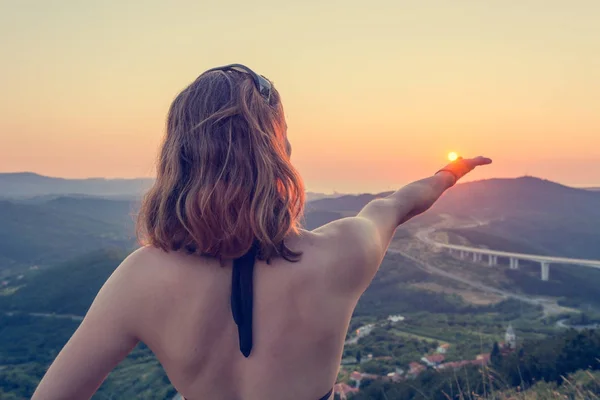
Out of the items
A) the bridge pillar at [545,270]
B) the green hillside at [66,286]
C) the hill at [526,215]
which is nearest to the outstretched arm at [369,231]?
the green hillside at [66,286]

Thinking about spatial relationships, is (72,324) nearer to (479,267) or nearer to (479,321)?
(479,321)

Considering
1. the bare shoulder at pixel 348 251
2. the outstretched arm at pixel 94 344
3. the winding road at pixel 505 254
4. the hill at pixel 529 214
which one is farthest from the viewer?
the hill at pixel 529 214

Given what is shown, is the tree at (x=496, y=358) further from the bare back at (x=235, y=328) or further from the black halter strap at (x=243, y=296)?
the black halter strap at (x=243, y=296)

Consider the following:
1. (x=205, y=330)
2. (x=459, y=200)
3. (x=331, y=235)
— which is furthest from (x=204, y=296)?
(x=459, y=200)

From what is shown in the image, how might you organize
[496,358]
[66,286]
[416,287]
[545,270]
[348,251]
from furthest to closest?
1. [66,286]
2. [545,270]
3. [416,287]
4. [496,358]
5. [348,251]

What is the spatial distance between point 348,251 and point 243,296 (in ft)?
0.83

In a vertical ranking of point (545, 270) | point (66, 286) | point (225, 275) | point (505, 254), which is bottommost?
point (66, 286)

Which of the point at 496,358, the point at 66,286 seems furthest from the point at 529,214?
the point at 496,358

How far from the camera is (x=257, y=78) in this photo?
45.1 inches

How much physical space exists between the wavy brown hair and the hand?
0.88 meters

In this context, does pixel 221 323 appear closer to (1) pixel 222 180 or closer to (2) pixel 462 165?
(1) pixel 222 180

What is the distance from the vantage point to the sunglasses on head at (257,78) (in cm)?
114

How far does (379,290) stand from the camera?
40.0m

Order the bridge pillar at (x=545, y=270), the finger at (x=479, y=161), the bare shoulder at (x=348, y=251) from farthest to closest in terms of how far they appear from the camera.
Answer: the bridge pillar at (x=545, y=270) < the finger at (x=479, y=161) < the bare shoulder at (x=348, y=251)
